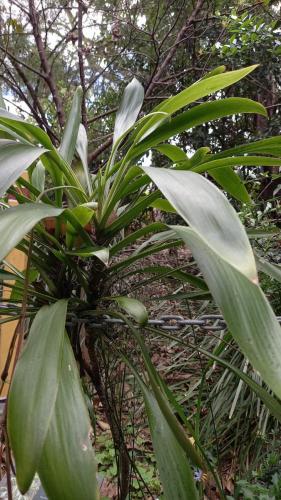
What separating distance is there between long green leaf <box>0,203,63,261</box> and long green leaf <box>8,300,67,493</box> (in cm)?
15

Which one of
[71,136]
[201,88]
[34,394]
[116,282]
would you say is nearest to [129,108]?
[71,136]

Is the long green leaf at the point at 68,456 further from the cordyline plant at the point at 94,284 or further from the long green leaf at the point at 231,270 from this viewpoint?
the long green leaf at the point at 231,270

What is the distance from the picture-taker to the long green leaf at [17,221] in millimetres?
433

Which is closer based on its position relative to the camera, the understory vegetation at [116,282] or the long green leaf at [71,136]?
the understory vegetation at [116,282]

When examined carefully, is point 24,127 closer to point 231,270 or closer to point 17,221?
point 17,221

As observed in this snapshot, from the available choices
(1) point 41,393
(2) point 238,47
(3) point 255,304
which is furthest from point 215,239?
(2) point 238,47

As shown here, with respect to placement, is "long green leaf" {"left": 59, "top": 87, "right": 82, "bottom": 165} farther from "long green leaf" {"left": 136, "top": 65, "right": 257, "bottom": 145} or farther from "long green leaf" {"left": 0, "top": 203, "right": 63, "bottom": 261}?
"long green leaf" {"left": 0, "top": 203, "right": 63, "bottom": 261}

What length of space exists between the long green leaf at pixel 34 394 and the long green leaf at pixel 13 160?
0.63 feet

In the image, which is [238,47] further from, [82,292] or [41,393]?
[41,393]

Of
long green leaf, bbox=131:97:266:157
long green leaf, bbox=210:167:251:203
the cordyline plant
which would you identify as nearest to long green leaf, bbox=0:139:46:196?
the cordyline plant

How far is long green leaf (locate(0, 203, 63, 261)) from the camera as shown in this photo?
17.1 inches

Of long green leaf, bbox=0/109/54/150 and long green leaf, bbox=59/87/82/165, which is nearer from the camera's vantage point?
long green leaf, bbox=0/109/54/150

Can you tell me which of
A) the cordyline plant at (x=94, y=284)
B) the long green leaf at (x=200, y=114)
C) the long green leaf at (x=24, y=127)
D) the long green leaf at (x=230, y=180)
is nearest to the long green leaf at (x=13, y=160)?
the cordyline plant at (x=94, y=284)

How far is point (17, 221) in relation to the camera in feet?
1.57
